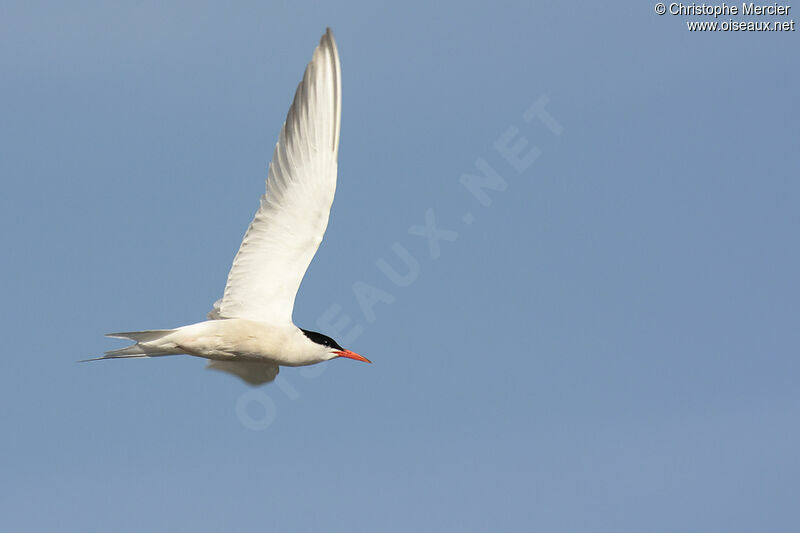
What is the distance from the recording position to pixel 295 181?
38.0 feet

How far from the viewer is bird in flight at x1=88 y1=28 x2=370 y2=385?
447 inches

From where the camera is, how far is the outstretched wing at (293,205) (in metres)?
11.4

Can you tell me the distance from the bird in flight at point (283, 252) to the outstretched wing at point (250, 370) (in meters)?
0.19

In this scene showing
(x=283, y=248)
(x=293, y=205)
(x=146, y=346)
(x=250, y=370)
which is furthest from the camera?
(x=250, y=370)

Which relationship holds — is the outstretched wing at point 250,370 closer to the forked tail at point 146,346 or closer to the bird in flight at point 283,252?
the bird in flight at point 283,252

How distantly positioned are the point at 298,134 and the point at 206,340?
8.10 ft

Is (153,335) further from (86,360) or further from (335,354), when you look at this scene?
(335,354)

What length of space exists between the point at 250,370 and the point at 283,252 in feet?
5.06

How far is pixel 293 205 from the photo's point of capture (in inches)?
457

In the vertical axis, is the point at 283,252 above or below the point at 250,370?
above

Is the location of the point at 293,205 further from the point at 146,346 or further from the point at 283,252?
the point at 146,346

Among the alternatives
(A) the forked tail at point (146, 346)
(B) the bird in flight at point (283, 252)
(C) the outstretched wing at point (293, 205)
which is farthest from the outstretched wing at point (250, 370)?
(A) the forked tail at point (146, 346)

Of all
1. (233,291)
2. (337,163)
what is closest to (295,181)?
(337,163)

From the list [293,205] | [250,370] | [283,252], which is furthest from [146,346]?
[293,205]
